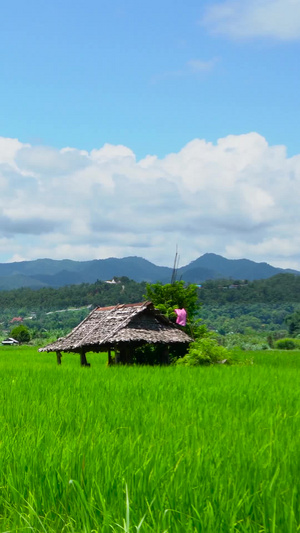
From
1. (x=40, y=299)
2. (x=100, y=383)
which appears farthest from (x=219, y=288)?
(x=100, y=383)

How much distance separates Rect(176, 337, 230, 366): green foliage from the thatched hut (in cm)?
42

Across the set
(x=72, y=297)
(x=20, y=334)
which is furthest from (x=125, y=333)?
(x=72, y=297)

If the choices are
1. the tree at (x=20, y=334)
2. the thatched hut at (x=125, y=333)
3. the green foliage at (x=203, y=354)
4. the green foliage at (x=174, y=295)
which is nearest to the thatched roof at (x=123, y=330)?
the thatched hut at (x=125, y=333)

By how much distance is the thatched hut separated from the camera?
1608 centimetres

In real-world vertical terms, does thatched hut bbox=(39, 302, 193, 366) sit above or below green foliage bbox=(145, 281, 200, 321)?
below

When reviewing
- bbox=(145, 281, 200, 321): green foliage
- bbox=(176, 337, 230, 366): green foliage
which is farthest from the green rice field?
bbox=(145, 281, 200, 321): green foliage

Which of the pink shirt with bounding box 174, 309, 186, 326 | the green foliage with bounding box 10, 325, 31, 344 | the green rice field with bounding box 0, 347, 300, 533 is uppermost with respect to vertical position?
the pink shirt with bounding box 174, 309, 186, 326

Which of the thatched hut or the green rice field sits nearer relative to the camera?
the green rice field

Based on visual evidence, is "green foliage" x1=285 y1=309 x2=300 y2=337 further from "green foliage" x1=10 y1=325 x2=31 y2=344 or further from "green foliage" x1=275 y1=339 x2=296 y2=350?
"green foliage" x1=10 y1=325 x2=31 y2=344

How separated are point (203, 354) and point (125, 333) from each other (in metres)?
2.24

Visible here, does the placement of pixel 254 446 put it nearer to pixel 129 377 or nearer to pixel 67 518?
pixel 67 518

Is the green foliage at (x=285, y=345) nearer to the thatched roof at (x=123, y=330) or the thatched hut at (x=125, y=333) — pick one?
the thatched hut at (x=125, y=333)

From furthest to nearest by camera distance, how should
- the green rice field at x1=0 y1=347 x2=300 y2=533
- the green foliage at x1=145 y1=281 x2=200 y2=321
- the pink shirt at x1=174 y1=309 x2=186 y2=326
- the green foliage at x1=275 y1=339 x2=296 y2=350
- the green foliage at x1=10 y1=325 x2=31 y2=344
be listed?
1. the green foliage at x1=10 y1=325 x2=31 y2=344
2. the green foliage at x1=275 y1=339 x2=296 y2=350
3. the green foliage at x1=145 y1=281 x2=200 y2=321
4. the pink shirt at x1=174 y1=309 x2=186 y2=326
5. the green rice field at x1=0 y1=347 x2=300 y2=533

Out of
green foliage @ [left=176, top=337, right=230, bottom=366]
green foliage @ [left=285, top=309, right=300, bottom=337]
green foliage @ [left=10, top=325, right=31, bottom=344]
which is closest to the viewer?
green foliage @ [left=176, top=337, right=230, bottom=366]
